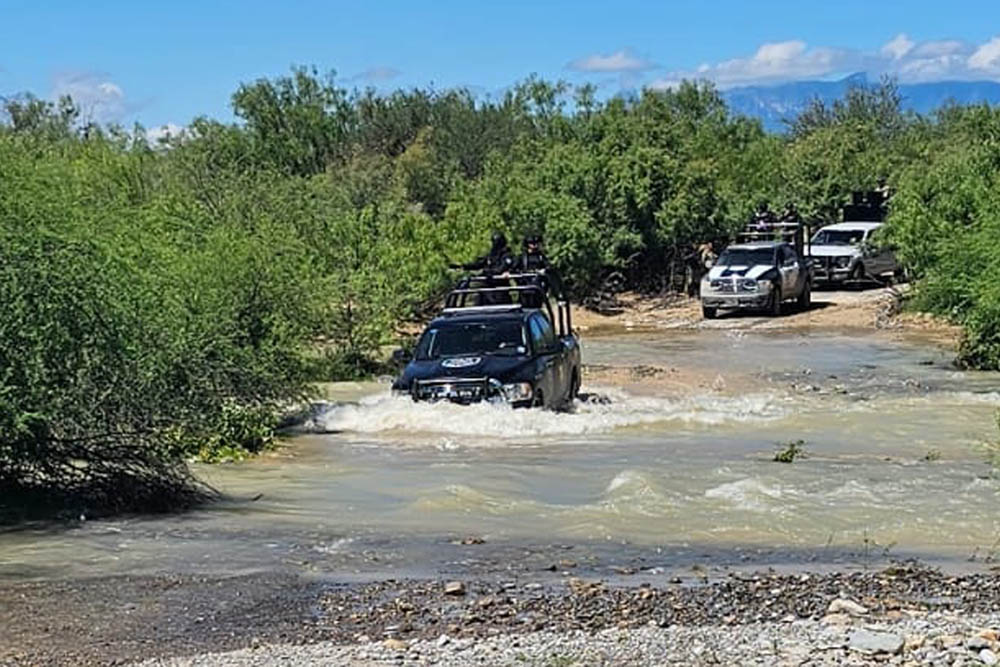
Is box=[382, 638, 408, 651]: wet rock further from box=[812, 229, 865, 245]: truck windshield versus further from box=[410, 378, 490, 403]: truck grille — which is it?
box=[812, 229, 865, 245]: truck windshield

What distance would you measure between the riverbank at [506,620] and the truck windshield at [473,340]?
930 centimetres

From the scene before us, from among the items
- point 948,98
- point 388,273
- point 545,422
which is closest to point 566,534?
point 545,422

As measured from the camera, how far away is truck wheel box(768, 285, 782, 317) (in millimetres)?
39281

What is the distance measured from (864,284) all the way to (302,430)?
92.2 feet

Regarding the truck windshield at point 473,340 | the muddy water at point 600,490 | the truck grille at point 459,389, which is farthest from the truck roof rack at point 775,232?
the truck grille at point 459,389

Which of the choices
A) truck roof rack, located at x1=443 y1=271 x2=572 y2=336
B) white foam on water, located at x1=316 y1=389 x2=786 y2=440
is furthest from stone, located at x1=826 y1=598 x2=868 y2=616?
truck roof rack, located at x1=443 y1=271 x2=572 y2=336

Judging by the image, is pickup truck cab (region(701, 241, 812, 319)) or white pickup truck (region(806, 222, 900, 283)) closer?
pickup truck cab (region(701, 241, 812, 319))

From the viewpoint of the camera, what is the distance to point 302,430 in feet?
68.4

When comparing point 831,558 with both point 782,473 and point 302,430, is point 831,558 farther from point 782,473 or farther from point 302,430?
point 302,430

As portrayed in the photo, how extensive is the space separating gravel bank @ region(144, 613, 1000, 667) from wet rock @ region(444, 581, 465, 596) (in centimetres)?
145

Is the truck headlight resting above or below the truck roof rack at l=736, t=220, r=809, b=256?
below

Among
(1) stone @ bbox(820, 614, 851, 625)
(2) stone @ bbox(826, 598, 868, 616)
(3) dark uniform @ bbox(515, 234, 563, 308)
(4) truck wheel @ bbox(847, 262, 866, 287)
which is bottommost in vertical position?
(2) stone @ bbox(826, 598, 868, 616)

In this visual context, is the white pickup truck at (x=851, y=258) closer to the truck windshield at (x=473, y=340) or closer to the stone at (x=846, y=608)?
the truck windshield at (x=473, y=340)

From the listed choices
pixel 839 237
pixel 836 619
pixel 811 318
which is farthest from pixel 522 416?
pixel 839 237
